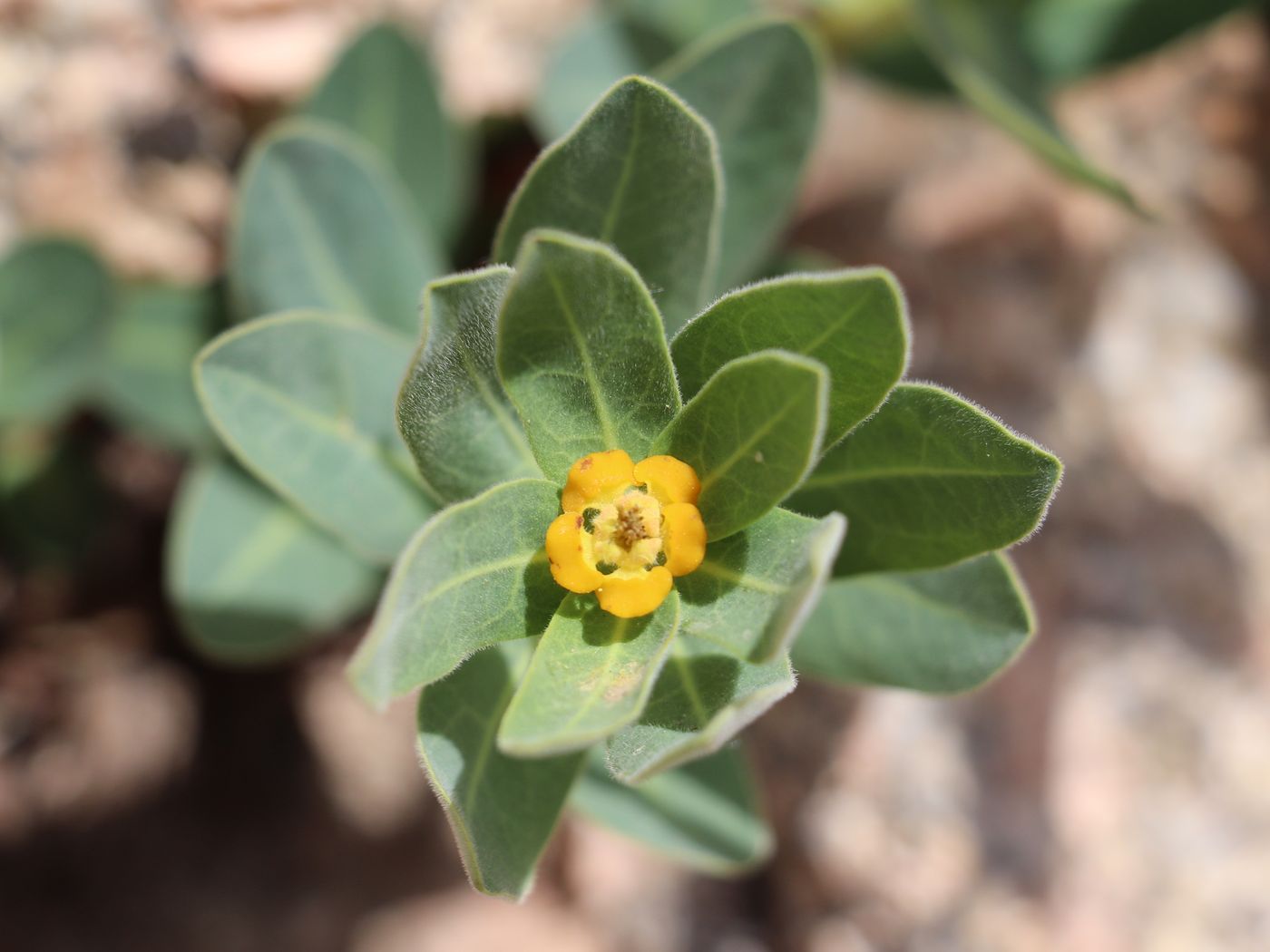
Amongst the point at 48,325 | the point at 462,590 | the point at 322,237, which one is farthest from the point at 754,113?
the point at 48,325

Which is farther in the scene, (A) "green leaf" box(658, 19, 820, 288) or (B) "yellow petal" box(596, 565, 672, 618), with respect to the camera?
(A) "green leaf" box(658, 19, 820, 288)

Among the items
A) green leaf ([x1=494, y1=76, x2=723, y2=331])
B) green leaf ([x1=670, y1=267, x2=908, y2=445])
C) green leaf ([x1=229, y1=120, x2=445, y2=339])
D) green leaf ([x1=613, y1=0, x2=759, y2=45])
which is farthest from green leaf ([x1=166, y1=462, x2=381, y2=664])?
green leaf ([x1=613, y1=0, x2=759, y2=45])

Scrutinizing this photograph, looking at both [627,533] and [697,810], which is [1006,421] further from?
[627,533]

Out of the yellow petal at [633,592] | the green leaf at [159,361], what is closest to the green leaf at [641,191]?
the yellow petal at [633,592]

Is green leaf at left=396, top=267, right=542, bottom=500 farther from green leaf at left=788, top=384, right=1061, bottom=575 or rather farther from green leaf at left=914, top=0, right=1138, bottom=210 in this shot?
green leaf at left=914, top=0, right=1138, bottom=210

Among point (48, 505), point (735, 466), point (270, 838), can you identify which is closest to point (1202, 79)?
point (735, 466)

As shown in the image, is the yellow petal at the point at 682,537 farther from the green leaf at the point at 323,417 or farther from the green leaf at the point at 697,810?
the green leaf at the point at 697,810
